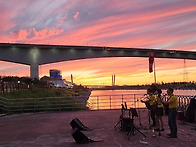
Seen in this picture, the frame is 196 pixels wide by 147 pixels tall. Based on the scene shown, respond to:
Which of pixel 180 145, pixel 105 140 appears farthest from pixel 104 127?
pixel 180 145

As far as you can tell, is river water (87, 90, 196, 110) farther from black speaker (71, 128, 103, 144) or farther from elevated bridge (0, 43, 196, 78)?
elevated bridge (0, 43, 196, 78)

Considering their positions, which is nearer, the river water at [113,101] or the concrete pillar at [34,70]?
the river water at [113,101]

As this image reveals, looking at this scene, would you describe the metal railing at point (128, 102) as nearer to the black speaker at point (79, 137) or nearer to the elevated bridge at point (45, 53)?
the black speaker at point (79, 137)

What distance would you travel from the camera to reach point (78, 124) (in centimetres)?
1074

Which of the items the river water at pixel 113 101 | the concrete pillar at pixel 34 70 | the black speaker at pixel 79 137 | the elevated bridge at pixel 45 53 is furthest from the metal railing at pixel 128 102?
the concrete pillar at pixel 34 70

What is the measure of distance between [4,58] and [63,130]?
3499 centimetres

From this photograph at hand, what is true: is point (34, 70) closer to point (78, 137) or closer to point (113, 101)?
point (113, 101)

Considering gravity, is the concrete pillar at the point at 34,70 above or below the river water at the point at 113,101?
above

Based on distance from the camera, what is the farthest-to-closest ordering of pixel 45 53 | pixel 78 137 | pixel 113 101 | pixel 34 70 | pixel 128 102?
pixel 113 101 → pixel 34 70 → pixel 45 53 → pixel 128 102 → pixel 78 137

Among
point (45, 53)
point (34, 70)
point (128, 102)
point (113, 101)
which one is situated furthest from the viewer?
point (113, 101)

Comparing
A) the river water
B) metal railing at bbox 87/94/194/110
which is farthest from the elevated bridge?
metal railing at bbox 87/94/194/110

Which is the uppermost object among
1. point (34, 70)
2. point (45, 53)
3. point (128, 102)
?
point (45, 53)

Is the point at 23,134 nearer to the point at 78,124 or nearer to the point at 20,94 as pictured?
the point at 78,124

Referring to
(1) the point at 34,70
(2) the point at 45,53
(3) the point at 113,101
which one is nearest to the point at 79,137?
(2) the point at 45,53
